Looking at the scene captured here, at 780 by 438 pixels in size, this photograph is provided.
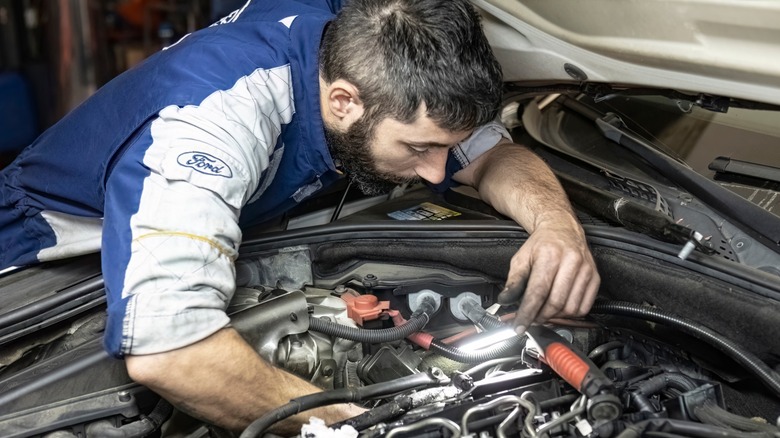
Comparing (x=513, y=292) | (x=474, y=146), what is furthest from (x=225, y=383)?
(x=474, y=146)

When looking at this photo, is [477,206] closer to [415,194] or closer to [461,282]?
[415,194]

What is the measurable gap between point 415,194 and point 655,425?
91 centimetres

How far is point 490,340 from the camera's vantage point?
4.40 ft

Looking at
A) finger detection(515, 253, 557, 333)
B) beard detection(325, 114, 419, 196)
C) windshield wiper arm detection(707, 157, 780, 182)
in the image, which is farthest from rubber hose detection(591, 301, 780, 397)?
beard detection(325, 114, 419, 196)

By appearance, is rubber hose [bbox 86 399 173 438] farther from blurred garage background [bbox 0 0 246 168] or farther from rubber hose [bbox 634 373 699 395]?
blurred garage background [bbox 0 0 246 168]

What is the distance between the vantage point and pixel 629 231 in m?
1.37

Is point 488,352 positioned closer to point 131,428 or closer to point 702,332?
point 702,332

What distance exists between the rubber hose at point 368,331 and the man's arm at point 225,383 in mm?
119

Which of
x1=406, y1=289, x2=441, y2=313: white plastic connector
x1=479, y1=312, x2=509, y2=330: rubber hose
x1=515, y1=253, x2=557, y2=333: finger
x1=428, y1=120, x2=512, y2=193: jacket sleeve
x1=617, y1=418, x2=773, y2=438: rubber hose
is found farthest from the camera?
x1=428, y1=120, x2=512, y2=193: jacket sleeve

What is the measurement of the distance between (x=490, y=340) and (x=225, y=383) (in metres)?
0.47

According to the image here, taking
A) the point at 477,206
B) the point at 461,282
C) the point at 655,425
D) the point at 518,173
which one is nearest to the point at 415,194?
the point at 477,206

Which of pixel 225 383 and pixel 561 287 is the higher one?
pixel 561 287

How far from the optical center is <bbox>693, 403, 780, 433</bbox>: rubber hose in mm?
1046

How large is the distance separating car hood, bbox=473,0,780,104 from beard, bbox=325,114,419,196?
387 millimetres
